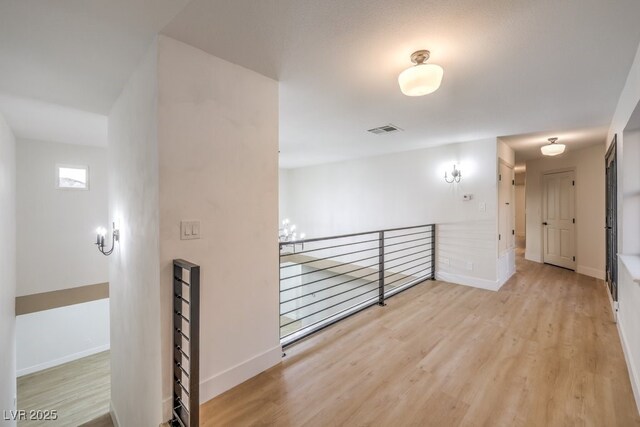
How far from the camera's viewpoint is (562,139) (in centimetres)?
434

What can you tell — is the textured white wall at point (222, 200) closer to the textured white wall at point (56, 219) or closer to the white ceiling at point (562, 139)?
the textured white wall at point (56, 219)

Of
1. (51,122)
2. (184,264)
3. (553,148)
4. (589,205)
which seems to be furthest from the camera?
(589,205)

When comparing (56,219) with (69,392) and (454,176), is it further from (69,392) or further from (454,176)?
(454,176)

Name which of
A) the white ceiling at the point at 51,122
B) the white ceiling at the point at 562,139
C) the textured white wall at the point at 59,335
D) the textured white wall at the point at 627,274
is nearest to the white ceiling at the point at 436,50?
the textured white wall at the point at 627,274

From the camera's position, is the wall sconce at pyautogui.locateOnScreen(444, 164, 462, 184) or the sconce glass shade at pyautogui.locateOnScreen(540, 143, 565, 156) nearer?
the sconce glass shade at pyautogui.locateOnScreen(540, 143, 565, 156)

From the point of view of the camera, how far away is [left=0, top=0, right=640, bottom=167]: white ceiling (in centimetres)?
148

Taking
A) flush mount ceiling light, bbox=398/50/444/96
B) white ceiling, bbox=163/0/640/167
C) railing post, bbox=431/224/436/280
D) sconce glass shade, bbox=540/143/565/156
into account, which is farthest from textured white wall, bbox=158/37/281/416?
sconce glass shade, bbox=540/143/565/156

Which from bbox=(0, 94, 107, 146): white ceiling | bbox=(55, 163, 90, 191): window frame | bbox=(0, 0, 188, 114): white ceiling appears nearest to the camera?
bbox=(0, 0, 188, 114): white ceiling

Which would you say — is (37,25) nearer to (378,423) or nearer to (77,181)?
(378,423)

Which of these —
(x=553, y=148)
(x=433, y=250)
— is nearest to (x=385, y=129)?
(x=433, y=250)

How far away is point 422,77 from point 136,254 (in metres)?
2.41

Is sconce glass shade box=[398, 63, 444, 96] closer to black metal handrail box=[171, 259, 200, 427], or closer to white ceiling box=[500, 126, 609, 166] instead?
black metal handrail box=[171, 259, 200, 427]

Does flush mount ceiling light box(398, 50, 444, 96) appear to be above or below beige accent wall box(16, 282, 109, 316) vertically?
above

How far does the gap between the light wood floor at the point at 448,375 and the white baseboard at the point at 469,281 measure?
76 centimetres
